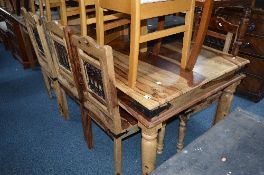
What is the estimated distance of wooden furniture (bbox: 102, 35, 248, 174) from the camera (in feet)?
3.97

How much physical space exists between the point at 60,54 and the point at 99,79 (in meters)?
0.53


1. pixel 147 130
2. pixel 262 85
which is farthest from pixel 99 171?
pixel 262 85

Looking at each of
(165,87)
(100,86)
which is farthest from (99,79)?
(165,87)

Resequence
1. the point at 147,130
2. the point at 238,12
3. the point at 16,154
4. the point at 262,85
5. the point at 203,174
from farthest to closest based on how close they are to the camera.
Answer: the point at 262,85
the point at 238,12
the point at 16,154
the point at 147,130
the point at 203,174

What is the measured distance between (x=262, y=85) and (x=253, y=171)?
1690 millimetres

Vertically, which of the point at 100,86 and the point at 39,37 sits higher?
the point at 39,37

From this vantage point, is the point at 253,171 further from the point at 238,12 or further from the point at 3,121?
the point at 3,121

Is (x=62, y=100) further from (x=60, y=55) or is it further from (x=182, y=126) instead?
(x=182, y=126)

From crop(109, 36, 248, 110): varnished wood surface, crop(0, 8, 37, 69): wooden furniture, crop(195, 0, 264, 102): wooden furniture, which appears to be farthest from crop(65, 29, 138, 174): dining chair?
crop(0, 8, 37, 69): wooden furniture

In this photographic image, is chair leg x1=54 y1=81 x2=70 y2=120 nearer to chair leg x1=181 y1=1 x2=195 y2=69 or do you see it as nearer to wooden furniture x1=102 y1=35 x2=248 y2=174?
wooden furniture x1=102 y1=35 x2=248 y2=174

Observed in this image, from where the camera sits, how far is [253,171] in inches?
36.8

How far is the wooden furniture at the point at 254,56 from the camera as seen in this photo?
2.17 meters

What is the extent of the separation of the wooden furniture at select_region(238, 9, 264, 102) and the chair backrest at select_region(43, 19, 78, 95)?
1697 mm

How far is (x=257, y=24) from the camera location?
2.17 metres
